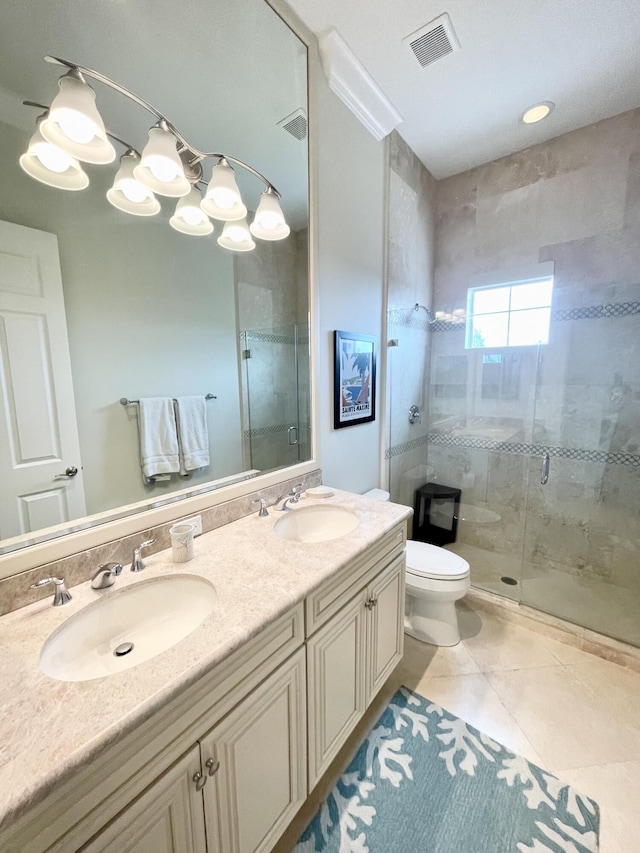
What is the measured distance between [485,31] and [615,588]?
2973 mm

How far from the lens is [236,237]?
4.81 ft

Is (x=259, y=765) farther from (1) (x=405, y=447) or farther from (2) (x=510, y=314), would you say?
(2) (x=510, y=314)

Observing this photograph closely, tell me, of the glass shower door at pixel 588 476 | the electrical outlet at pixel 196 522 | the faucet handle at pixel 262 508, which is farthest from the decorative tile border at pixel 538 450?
the electrical outlet at pixel 196 522

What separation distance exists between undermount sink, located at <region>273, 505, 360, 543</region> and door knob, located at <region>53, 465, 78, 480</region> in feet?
2.49

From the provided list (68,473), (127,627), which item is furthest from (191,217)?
(127,627)

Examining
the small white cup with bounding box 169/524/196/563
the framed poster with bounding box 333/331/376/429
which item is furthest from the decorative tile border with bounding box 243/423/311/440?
the small white cup with bounding box 169/524/196/563

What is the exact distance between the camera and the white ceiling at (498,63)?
134 centimetres

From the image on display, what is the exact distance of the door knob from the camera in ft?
3.37

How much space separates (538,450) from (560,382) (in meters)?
0.47

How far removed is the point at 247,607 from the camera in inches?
31.9

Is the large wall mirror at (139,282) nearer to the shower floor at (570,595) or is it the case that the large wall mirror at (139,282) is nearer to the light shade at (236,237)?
the light shade at (236,237)

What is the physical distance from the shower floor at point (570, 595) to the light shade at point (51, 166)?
9.46 ft

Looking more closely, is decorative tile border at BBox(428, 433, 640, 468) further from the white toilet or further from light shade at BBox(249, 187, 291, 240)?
light shade at BBox(249, 187, 291, 240)

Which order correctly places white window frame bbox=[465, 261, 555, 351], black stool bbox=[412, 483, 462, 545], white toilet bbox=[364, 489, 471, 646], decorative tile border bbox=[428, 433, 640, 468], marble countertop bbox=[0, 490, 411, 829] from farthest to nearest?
black stool bbox=[412, 483, 462, 545] → white window frame bbox=[465, 261, 555, 351] → decorative tile border bbox=[428, 433, 640, 468] → white toilet bbox=[364, 489, 471, 646] → marble countertop bbox=[0, 490, 411, 829]
